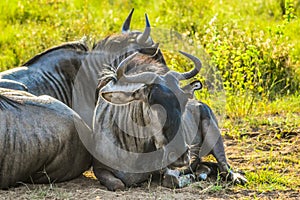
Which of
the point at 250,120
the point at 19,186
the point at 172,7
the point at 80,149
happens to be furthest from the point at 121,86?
the point at 172,7

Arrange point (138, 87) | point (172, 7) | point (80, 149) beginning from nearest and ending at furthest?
point (138, 87) < point (80, 149) < point (172, 7)

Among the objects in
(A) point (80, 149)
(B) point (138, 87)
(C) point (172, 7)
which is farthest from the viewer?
(C) point (172, 7)

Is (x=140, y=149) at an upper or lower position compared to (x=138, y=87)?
lower

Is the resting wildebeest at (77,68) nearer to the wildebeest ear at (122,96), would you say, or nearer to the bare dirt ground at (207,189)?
the bare dirt ground at (207,189)

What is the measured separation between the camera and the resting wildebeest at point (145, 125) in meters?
6.70

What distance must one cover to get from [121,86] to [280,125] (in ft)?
8.33

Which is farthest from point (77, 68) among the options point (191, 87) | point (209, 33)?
point (209, 33)

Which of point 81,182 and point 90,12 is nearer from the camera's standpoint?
point 81,182

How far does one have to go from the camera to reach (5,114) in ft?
22.7

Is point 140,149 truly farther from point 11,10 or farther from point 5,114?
→ point 11,10

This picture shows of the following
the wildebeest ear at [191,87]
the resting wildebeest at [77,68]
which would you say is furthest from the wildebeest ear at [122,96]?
the resting wildebeest at [77,68]

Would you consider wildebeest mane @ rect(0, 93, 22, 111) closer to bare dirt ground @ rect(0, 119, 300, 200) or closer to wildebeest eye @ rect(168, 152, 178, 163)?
bare dirt ground @ rect(0, 119, 300, 200)

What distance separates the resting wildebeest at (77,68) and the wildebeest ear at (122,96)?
1335 millimetres

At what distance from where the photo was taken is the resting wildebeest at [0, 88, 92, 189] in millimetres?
6836
